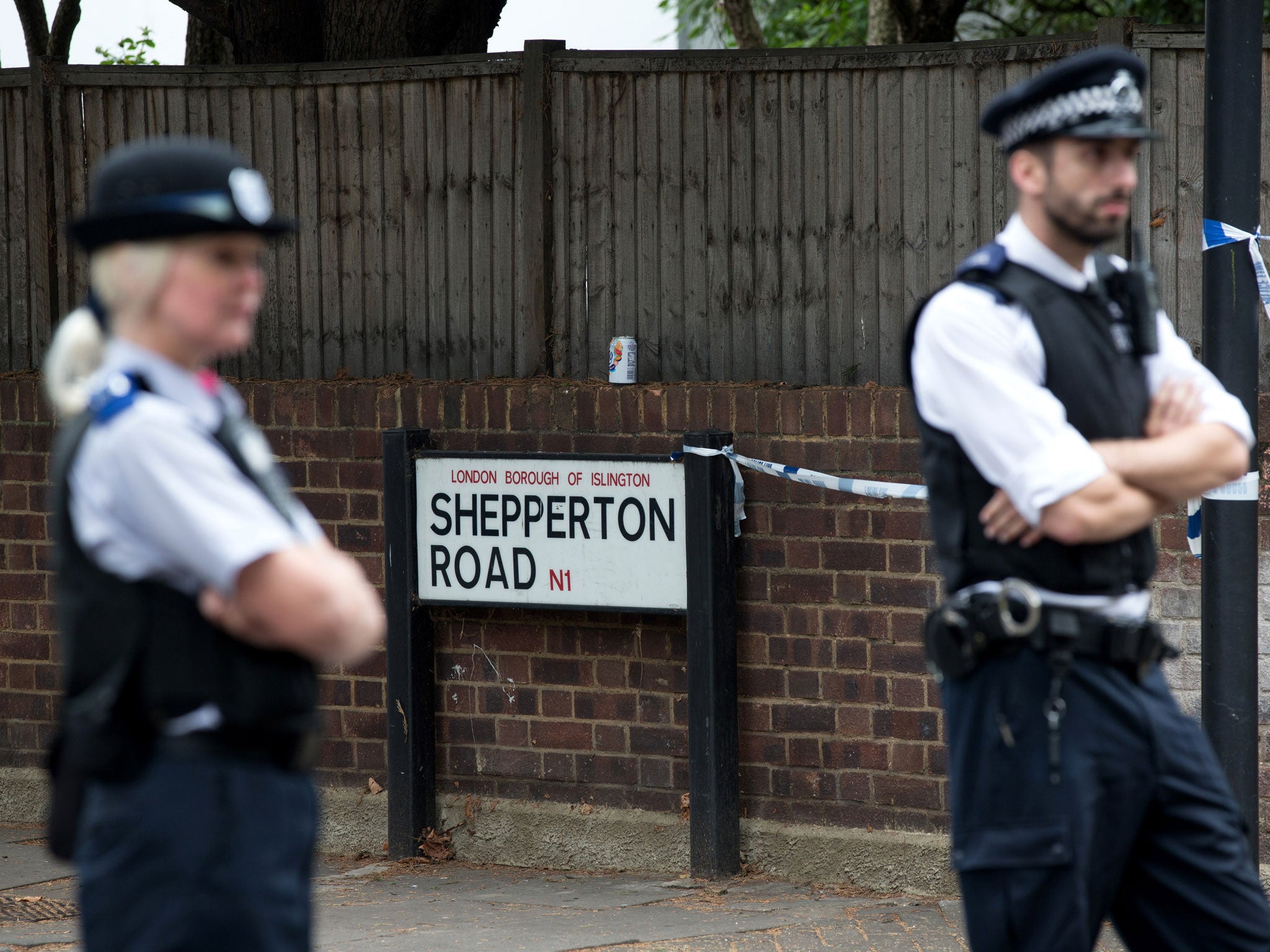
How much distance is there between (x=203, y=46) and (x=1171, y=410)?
855 cm

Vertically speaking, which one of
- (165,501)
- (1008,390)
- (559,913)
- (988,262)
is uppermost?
(988,262)

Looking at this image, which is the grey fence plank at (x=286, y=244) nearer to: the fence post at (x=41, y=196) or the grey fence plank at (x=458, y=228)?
the grey fence plank at (x=458, y=228)

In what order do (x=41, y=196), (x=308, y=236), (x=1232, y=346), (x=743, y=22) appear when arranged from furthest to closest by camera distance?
(x=743, y=22) < (x=41, y=196) < (x=308, y=236) < (x=1232, y=346)

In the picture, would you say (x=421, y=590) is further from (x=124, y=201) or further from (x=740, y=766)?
(x=124, y=201)

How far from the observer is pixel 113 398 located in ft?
7.80

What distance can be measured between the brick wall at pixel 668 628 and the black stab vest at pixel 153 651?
12.2 feet

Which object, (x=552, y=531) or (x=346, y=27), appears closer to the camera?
(x=552, y=531)

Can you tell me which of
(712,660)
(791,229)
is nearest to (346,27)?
(791,229)

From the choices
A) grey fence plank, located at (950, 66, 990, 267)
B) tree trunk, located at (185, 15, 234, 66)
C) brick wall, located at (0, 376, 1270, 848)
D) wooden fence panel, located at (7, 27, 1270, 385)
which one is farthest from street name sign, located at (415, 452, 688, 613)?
tree trunk, located at (185, 15, 234, 66)

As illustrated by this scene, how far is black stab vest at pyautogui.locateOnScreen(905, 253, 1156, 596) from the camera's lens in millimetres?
3006

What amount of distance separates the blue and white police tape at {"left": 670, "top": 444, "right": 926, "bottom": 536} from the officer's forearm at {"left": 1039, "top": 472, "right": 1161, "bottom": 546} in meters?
2.77

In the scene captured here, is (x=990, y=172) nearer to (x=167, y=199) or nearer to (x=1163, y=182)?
(x=1163, y=182)

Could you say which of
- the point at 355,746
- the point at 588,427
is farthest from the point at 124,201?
the point at 355,746

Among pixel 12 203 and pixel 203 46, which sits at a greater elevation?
pixel 203 46
